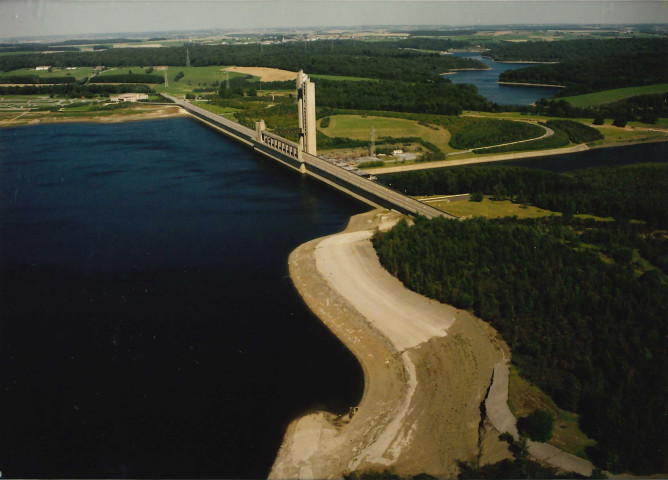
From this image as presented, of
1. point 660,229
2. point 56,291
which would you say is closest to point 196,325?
point 56,291

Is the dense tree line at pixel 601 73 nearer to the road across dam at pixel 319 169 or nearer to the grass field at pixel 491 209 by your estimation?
the road across dam at pixel 319 169

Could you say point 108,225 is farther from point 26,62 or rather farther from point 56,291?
point 26,62

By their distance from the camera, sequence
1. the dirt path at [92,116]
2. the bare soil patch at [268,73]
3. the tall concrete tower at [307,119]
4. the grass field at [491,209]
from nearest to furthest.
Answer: the grass field at [491,209] < the tall concrete tower at [307,119] < the dirt path at [92,116] < the bare soil patch at [268,73]

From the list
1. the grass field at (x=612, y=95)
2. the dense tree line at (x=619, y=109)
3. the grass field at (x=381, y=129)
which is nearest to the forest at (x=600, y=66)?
the grass field at (x=612, y=95)

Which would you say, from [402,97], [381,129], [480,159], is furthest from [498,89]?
[480,159]

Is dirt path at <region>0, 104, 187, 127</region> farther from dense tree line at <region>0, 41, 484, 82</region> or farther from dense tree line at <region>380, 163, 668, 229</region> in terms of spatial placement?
dense tree line at <region>380, 163, 668, 229</region>

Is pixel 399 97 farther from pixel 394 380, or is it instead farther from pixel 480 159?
pixel 394 380
